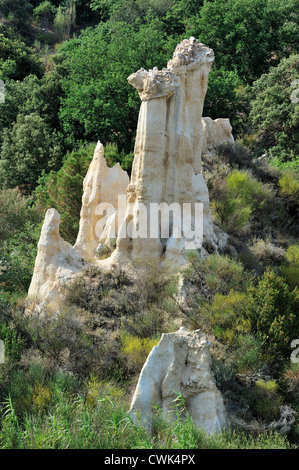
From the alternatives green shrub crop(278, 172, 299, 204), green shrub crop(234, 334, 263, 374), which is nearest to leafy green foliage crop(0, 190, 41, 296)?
green shrub crop(234, 334, 263, 374)

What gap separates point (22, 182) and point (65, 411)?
16921 millimetres

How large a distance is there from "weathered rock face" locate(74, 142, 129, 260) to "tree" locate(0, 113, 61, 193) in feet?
30.8

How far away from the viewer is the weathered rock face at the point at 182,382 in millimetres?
9977

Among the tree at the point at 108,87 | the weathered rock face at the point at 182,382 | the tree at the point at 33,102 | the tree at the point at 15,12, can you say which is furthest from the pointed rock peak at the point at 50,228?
the tree at the point at 15,12

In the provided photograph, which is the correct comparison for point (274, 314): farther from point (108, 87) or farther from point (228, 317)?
point (108, 87)

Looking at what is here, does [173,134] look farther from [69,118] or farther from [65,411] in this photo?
[69,118]

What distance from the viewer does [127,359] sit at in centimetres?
1189

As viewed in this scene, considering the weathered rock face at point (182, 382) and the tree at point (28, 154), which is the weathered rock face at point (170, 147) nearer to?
the weathered rock face at point (182, 382)

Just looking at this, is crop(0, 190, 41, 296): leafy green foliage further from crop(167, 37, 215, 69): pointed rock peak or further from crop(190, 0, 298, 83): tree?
crop(190, 0, 298, 83): tree

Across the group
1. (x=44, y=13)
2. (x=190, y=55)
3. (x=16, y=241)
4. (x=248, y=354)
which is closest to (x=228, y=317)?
(x=248, y=354)

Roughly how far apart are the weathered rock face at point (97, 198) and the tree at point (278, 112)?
12924mm

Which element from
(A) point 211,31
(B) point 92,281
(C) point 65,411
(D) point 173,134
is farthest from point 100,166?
(A) point 211,31

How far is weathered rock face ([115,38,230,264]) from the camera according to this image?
13.7 meters

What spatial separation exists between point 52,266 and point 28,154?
41.0ft
